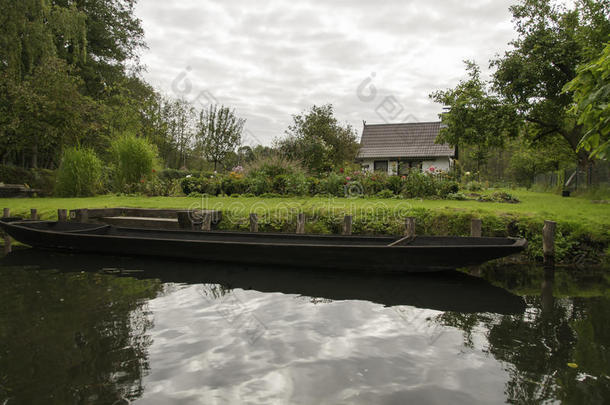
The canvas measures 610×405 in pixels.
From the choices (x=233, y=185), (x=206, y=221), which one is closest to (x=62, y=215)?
(x=206, y=221)

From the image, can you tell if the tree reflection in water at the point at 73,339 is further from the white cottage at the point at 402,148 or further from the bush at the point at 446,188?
the white cottage at the point at 402,148

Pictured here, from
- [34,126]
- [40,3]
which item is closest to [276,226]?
[34,126]

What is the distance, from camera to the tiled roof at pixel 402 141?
29453 mm

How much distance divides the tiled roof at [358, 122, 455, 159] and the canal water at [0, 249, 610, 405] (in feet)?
78.1

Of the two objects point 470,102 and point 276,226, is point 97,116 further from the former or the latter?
point 470,102

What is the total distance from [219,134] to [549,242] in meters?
27.9

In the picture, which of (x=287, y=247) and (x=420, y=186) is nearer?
(x=287, y=247)

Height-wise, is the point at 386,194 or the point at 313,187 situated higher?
the point at 313,187

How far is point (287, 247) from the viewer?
6.72 m

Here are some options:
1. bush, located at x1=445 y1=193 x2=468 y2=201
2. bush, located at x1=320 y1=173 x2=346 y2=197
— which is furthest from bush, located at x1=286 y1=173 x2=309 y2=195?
bush, located at x1=445 y1=193 x2=468 y2=201

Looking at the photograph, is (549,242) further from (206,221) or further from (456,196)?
(206,221)

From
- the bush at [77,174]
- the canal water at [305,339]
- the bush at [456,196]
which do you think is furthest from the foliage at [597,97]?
the bush at [77,174]

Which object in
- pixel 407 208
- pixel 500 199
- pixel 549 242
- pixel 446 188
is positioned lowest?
pixel 549 242

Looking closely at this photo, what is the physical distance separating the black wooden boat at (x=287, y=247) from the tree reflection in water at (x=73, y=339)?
1.36 metres
